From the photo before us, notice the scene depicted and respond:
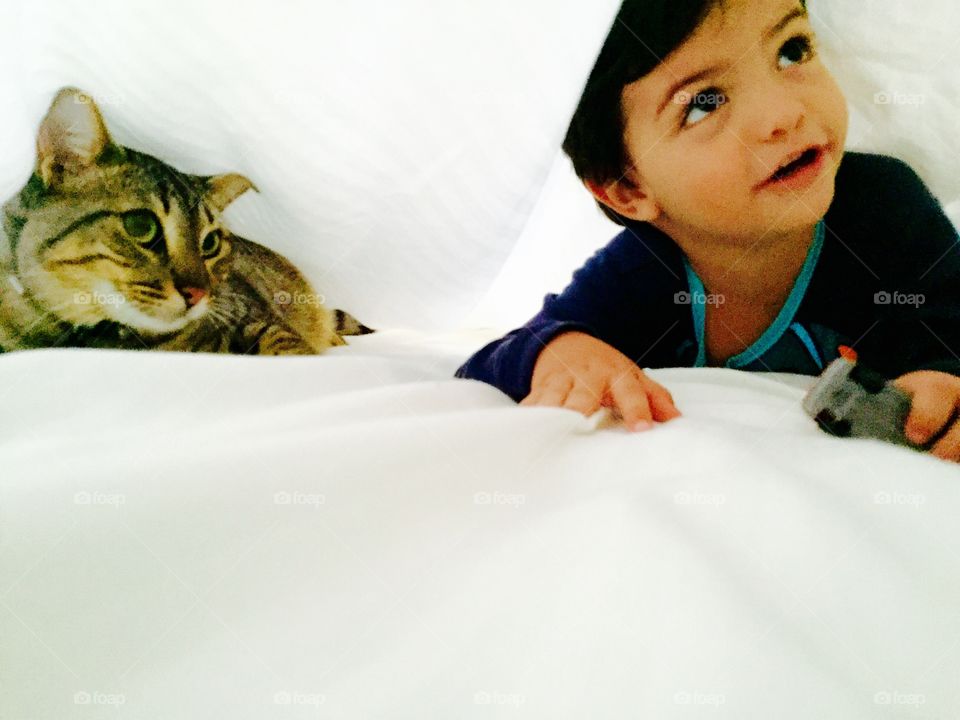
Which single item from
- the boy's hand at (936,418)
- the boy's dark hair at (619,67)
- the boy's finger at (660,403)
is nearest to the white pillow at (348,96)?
the boy's dark hair at (619,67)

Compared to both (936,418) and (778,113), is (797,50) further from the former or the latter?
(936,418)

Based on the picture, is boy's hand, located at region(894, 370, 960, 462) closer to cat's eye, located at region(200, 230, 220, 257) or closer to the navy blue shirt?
the navy blue shirt

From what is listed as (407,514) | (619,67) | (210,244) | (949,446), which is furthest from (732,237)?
(210,244)

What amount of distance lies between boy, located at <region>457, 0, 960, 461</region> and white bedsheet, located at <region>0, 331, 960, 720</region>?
4.9 inches

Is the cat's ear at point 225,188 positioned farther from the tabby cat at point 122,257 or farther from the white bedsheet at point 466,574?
the white bedsheet at point 466,574

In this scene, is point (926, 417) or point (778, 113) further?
point (778, 113)

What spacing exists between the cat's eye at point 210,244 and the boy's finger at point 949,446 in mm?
750

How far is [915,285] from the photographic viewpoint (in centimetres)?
59

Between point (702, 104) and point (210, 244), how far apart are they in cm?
59

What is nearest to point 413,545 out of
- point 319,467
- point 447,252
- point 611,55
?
point 319,467

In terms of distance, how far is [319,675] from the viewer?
0.72 ft

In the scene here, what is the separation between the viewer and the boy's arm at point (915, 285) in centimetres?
54

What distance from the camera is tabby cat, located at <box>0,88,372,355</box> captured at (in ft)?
1.99

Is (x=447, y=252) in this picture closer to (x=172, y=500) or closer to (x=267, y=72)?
(x=267, y=72)
